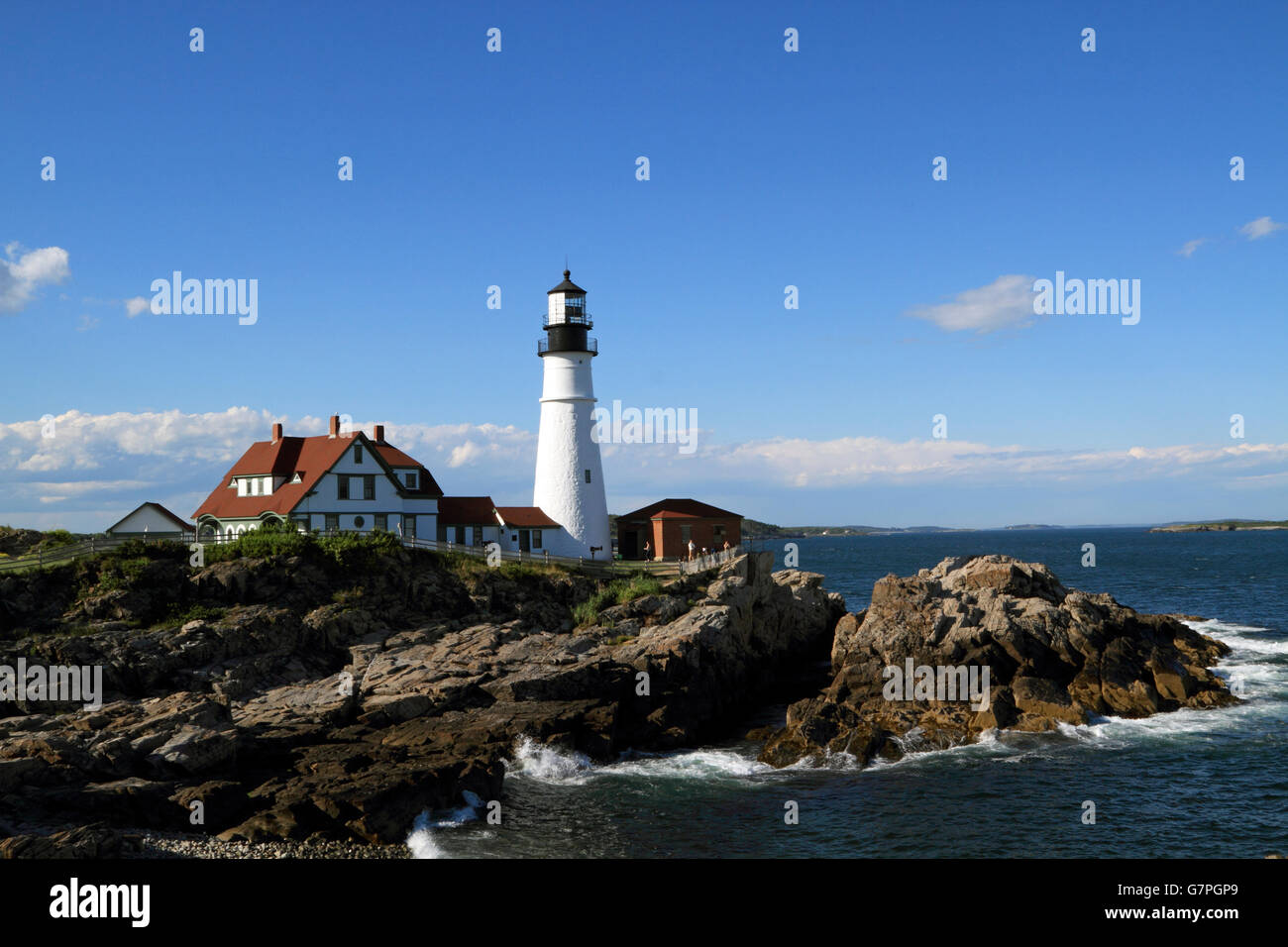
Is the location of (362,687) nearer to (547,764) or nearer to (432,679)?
(432,679)

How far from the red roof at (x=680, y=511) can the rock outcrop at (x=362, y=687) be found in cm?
682

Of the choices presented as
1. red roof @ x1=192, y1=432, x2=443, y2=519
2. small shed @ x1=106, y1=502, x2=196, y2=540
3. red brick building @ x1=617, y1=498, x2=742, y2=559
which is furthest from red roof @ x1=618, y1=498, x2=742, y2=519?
small shed @ x1=106, y1=502, x2=196, y2=540

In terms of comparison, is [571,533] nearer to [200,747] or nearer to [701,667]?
[701,667]

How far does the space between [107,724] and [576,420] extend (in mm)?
28010

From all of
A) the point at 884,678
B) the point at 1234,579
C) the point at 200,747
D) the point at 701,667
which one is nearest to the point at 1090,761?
the point at 884,678

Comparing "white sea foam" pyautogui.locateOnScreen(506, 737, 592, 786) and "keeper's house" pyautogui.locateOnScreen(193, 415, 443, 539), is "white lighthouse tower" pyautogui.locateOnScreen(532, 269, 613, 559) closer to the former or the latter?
"keeper's house" pyautogui.locateOnScreen(193, 415, 443, 539)

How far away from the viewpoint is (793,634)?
4466 centimetres

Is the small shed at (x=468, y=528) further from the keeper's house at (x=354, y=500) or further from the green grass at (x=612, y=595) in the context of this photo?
the green grass at (x=612, y=595)

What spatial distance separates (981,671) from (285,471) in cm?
3550

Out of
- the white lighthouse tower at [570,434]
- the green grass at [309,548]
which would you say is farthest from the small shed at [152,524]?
the white lighthouse tower at [570,434]

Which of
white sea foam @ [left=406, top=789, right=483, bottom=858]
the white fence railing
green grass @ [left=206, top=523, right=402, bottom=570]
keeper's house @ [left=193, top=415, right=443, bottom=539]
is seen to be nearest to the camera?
white sea foam @ [left=406, top=789, right=483, bottom=858]

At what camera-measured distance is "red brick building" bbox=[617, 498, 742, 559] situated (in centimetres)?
5203

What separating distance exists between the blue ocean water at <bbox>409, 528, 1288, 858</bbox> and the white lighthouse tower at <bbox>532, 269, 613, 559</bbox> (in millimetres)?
19963

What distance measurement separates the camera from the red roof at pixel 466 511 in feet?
165
